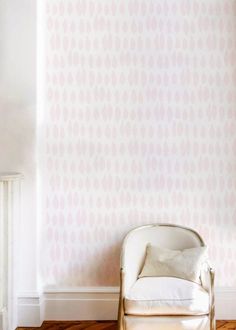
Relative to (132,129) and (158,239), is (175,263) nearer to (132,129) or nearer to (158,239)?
(158,239)

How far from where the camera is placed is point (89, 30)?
3.43m

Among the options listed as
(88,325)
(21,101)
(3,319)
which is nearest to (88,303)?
(88,325)

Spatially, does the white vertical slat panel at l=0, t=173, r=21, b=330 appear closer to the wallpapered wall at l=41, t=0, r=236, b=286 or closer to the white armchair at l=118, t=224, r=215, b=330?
the wallpapered wall at l=41, t=0, r=236, b=286

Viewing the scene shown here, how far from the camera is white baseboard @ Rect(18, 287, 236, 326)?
3350 mm

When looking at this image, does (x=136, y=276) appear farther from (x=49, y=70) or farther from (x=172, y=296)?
(x=49, y=70)

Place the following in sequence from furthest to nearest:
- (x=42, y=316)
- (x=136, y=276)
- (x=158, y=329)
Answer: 1. (x=42, y=316)
2. (x=136, y=276)
3. (x=158, y=329)

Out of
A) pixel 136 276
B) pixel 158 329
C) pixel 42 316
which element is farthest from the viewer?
pixel 42 316

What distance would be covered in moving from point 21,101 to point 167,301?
187 cm

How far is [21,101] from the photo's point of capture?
10.6 ft

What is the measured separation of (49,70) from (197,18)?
133cm

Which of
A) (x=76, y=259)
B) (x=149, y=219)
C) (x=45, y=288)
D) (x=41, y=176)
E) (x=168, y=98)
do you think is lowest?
(x=45, y=288)

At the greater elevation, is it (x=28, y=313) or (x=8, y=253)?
(x=8, y=253)

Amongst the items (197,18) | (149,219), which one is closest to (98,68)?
(197,18)

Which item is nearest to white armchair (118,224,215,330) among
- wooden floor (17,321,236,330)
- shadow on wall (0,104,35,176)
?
wooden floor (17,321,236,330)
